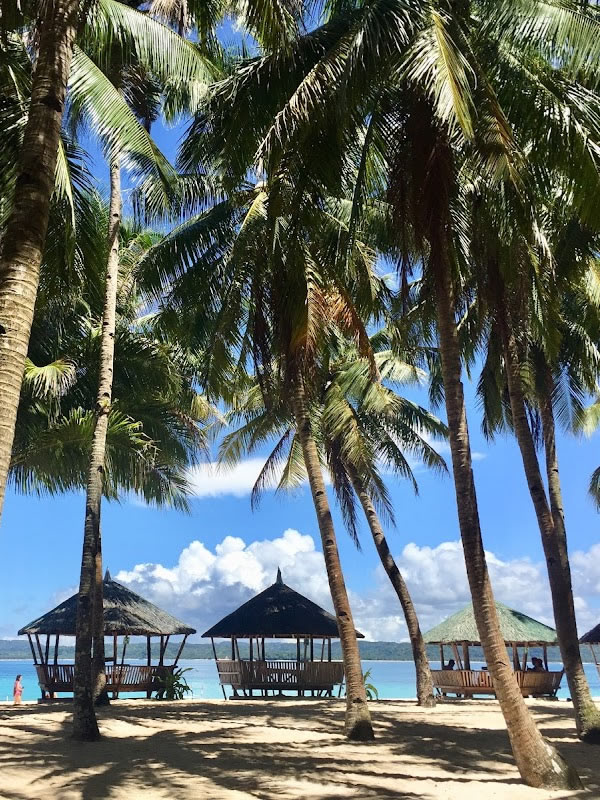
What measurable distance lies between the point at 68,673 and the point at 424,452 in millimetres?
11868

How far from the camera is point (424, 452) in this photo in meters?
24.9

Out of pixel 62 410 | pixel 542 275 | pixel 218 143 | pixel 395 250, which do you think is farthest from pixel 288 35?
pixel 62 410

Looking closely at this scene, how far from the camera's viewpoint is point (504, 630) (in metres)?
24.8

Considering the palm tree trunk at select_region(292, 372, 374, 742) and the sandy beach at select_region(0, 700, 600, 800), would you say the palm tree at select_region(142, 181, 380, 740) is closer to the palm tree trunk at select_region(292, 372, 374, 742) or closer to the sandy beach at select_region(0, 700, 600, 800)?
the palm tree trunk at select_region(292, 372, 374, 742)

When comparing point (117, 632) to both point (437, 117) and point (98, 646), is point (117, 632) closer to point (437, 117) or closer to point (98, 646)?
point (98, 646)

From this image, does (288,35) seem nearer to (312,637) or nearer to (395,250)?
(395,250)

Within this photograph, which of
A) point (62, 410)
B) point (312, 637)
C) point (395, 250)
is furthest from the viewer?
point (312, 637)

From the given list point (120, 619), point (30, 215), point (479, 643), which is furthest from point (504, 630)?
point (30, 215)

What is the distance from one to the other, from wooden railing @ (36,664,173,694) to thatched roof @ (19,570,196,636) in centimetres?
144

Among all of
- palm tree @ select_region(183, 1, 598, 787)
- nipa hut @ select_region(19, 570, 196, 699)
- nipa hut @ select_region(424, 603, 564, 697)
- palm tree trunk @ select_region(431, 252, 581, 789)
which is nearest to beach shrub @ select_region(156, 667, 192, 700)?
nipa hut @ select_region(19, 570, 196, 699)

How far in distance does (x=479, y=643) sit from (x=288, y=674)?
594cm

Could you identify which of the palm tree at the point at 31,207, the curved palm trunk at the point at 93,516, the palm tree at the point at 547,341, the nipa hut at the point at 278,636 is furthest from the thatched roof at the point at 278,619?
the palm tree at the point at 31,207

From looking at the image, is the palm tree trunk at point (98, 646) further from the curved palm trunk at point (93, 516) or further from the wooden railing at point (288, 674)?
the wooden railing at point (288, 674)

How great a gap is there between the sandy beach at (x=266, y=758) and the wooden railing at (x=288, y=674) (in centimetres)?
706
